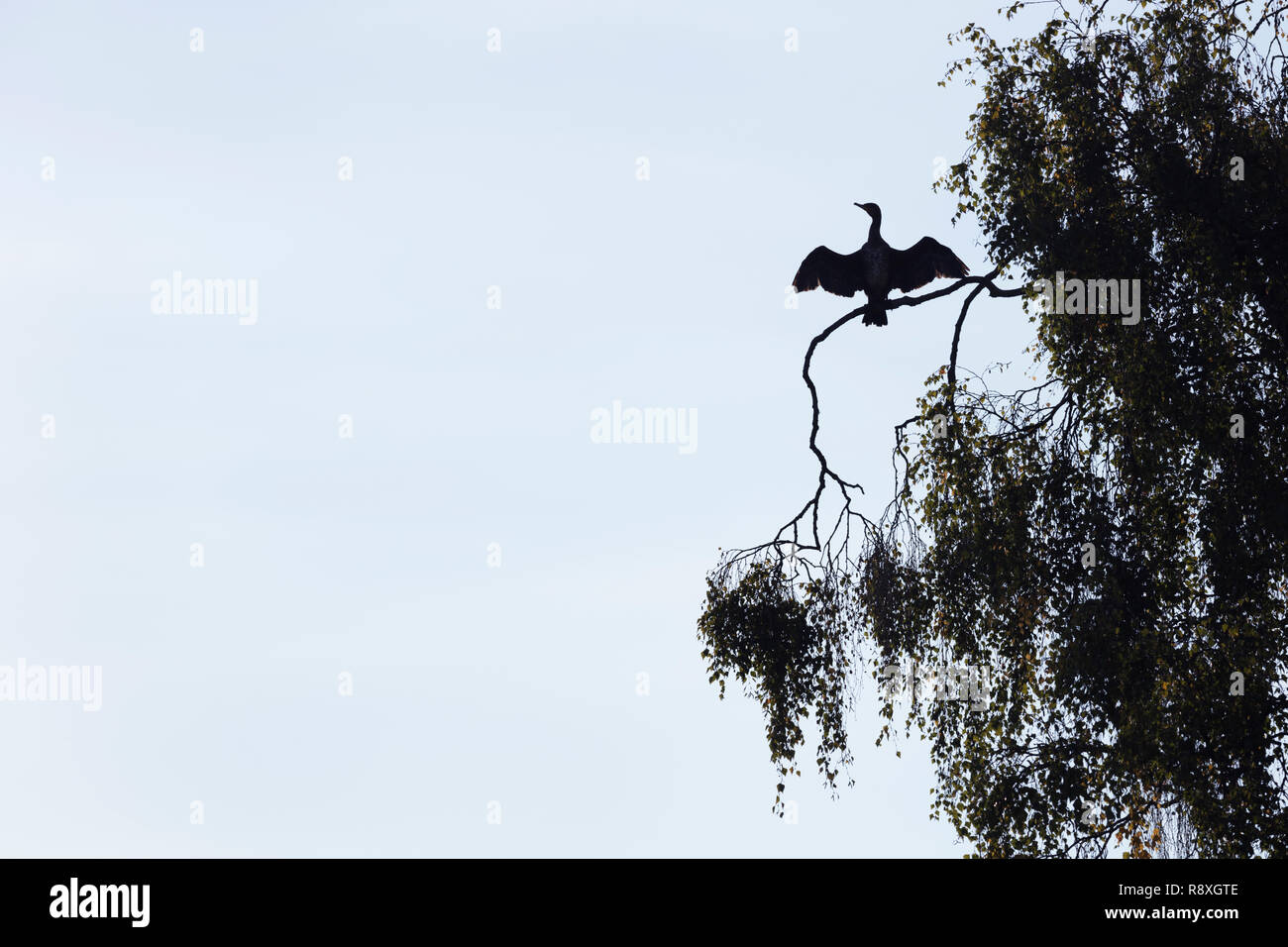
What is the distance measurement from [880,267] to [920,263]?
44 cm

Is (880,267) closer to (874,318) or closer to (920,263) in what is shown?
(920,263)

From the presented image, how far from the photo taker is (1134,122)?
10.2 meters

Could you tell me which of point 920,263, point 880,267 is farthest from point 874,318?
point 920,263

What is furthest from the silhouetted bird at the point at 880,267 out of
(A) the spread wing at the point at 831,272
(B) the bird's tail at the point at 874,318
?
(B) the bird's tail at the point at 874,318

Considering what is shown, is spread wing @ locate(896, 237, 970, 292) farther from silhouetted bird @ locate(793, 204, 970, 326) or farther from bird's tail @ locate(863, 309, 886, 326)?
bird's tail @ locate(863, 309, 886, 326)

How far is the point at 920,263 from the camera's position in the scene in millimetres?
14359

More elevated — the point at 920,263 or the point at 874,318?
the point at 920,263

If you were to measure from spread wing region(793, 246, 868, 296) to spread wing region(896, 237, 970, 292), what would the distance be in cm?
38

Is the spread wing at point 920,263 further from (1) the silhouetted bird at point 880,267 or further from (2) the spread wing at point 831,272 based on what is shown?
(2) the spread wing at point 831,272

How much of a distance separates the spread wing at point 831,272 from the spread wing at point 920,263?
→ 14.9 inches

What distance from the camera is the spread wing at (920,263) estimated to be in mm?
14328

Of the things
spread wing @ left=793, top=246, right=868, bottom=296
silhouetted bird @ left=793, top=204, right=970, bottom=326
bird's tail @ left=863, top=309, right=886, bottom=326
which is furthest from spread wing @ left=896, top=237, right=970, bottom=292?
bird's tail @ left=863, top=309, right=886, bottom=326
